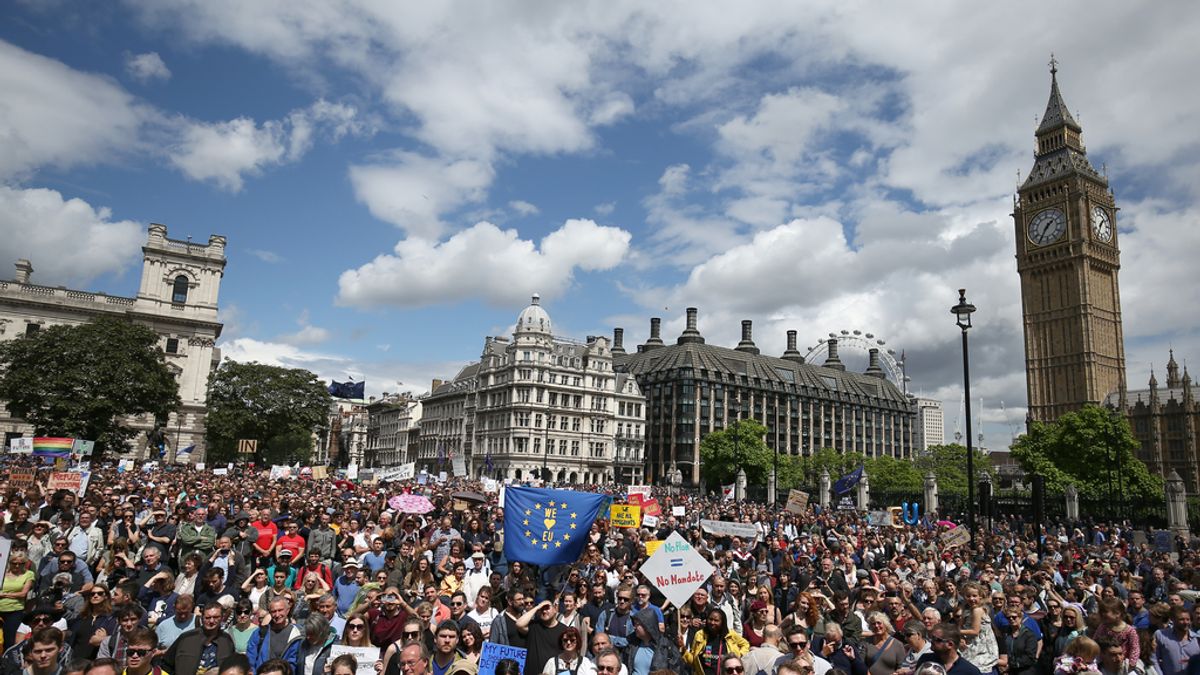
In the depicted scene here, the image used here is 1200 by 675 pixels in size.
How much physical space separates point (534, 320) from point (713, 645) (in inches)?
3426

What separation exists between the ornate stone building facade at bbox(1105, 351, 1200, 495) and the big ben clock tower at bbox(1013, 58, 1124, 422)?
13.5ft

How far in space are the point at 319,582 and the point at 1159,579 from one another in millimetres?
13984

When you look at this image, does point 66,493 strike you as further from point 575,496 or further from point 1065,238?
point 1065,238

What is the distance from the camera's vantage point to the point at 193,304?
216ft

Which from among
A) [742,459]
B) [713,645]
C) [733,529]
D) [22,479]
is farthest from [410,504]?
[742,459]

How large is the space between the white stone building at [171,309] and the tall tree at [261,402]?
1852 millimetres

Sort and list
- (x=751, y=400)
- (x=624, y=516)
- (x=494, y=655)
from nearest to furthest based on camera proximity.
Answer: (x=494, y=655) < (x=624, y=516) < (x=751, y=400)

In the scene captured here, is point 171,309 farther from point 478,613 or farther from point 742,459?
point 478,613

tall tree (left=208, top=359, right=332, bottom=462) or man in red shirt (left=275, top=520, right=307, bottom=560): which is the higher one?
tall tree (left=208, top=359, right=332, bottom=462)

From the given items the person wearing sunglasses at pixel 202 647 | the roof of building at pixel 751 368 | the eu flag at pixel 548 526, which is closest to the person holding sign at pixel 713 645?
the eu flag at pixel 548 526

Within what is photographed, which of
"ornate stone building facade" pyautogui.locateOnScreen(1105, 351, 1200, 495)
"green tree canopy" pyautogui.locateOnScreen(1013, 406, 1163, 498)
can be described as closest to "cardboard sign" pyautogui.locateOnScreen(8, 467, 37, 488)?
"green tree canopy" pyautogui.locateOnScreen(1013, 406, 1163, 498)

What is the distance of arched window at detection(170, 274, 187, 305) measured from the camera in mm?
65688

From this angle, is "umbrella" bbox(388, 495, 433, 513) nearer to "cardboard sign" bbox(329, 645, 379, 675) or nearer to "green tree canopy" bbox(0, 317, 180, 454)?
"cardboard sign" bbox(329, 645, 379, 675)

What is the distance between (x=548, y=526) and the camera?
12.3 m
